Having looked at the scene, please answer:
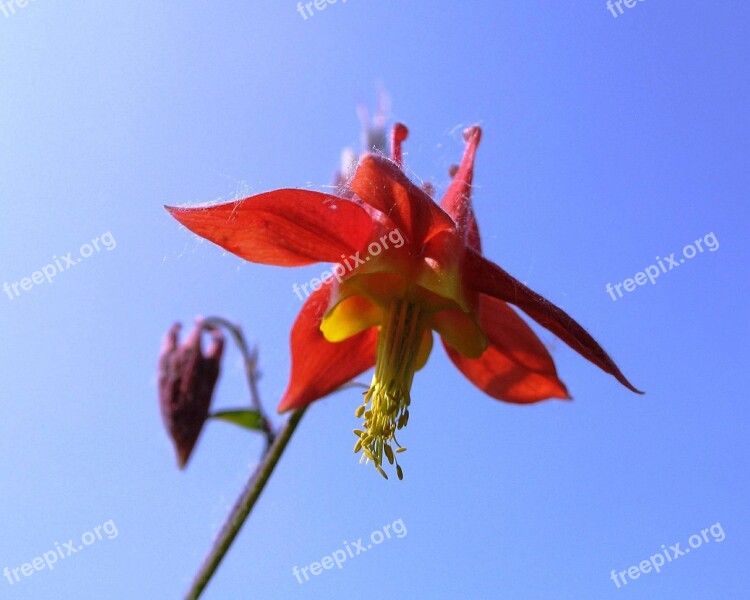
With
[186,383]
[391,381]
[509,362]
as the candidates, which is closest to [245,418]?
[186,383]

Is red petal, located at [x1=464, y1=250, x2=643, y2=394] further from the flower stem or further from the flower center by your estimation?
the flower stem

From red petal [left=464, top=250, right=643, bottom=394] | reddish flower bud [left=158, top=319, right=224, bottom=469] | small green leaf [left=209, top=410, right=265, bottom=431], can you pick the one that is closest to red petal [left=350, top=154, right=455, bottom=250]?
red petal [left=464, top=250, right=643, bottom=394]

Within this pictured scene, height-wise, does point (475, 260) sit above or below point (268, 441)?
above

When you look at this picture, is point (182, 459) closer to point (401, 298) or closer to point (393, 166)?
point (401, 298)

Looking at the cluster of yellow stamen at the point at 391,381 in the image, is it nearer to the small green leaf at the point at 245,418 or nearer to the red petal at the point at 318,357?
the red petal at the point at 318,357

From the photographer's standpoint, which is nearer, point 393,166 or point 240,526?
point 393,166

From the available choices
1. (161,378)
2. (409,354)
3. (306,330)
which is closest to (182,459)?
(161,378)
